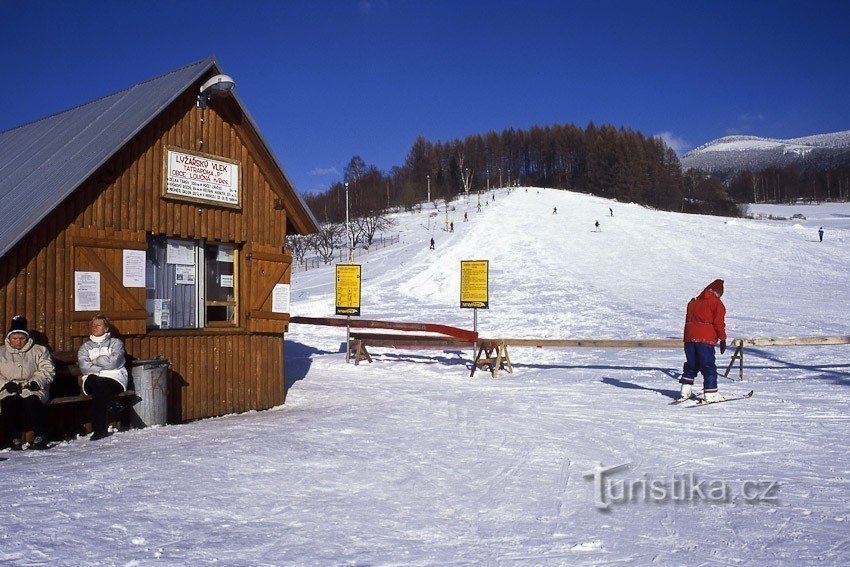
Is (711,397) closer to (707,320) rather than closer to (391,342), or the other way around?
(707,320)

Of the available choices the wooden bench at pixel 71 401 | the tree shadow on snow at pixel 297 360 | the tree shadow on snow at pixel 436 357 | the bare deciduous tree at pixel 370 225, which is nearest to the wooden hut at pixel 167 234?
the wooden bench at pixel 71 401

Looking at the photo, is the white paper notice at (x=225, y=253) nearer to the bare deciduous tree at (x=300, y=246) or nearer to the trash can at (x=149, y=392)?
the trash can at (x=149, y=392)

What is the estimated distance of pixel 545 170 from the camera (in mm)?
149625

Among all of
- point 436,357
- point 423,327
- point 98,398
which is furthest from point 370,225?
point 98,398

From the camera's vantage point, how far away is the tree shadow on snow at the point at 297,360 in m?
15.0

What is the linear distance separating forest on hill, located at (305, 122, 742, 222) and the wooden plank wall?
331 ft

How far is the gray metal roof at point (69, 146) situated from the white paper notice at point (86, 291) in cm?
102

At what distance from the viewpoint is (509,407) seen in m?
11.1

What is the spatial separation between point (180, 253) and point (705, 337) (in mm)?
8257

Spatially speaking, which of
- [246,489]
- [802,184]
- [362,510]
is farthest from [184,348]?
[802,184]

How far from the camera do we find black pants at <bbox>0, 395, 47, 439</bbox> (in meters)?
7.88

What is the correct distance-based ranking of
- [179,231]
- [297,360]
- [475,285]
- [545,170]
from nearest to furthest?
[179,231]
[475,285]
[297,360]
[545,170]

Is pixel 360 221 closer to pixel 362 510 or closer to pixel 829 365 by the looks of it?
pixel 829 365

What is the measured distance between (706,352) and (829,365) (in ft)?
20.2
